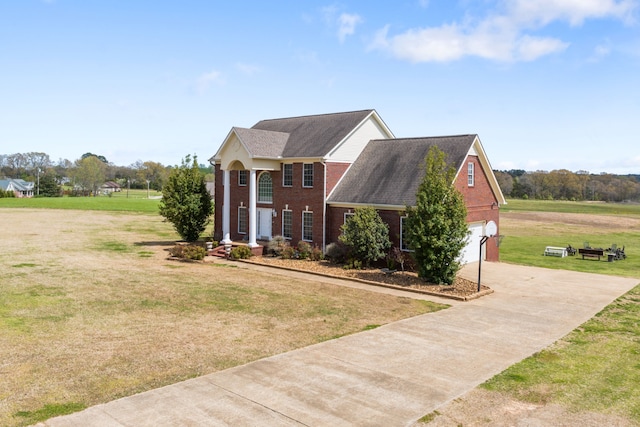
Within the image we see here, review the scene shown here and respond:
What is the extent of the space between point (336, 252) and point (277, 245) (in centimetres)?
442

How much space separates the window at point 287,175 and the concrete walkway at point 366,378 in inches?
644

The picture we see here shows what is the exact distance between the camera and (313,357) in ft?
43.5

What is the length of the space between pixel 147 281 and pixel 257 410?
15278mm

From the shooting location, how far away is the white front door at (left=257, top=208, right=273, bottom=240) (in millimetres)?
33944

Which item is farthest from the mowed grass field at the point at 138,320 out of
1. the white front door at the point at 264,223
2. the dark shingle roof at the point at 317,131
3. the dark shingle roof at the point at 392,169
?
the dark shingle roof at the point at 317,131

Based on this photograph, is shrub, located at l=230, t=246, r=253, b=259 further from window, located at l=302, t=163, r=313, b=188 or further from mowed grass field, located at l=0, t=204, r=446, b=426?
window, located at l=302, t=163, r=313, b=188

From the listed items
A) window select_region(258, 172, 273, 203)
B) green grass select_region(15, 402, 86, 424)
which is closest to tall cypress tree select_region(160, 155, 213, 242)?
window select_region(258, 172, 273, 203)

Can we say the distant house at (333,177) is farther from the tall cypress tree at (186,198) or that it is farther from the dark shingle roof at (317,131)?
the tall cypress tree at (186,198)

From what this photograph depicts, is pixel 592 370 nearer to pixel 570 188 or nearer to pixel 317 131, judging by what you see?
pixel 317 131

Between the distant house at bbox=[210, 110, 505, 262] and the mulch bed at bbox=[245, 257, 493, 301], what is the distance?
6.97 ft

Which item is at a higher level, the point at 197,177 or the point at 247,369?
the point at 197,177

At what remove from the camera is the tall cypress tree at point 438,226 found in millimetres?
22328

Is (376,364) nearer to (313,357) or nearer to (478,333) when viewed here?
(313,357)

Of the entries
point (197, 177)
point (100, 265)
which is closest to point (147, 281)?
point (100, 265)
